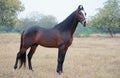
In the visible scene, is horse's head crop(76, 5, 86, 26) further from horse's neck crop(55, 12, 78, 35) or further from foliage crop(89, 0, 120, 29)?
foliage crop(89, 0, 120, 29)

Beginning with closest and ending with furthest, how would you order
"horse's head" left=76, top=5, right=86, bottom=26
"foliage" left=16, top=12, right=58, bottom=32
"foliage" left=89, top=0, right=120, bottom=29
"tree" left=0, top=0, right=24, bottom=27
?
"horse's head" left=76, top=5, right=86, bottom=26 < "tree" left=0, top=0, right=24, bottom=27 < "foliage" left=89, top=0, right=120, bottom=29 < "foliage" left=16, top=12, right=58, bottom=32

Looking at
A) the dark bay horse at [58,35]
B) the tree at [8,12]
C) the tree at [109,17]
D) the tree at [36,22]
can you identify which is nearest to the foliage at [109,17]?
the tree at [109,17]

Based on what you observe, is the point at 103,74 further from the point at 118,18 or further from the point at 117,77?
the point at 118,18

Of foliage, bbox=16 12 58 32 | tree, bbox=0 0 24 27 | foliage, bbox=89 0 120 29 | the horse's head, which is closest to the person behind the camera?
the horse's head

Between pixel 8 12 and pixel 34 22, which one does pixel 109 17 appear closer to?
pixel 34 22

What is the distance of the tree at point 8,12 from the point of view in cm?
3634

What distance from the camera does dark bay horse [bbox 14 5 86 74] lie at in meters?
8.39

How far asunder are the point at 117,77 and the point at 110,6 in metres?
54.4

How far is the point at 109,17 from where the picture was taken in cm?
5972

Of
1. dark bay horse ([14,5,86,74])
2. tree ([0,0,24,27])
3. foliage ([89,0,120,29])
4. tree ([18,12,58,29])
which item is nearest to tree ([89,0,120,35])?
foliage ([89,0,120,29])

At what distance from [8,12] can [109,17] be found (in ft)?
99.0

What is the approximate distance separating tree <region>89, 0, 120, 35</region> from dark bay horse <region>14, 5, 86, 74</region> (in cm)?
4894

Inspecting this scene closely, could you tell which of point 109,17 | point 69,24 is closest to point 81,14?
point 69,24

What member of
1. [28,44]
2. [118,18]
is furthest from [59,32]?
[118,18]
